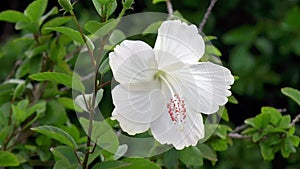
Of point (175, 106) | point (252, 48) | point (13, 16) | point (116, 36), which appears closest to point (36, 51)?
point (13, 16)

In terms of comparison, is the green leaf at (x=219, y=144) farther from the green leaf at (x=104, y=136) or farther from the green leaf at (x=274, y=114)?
the green leaf at (x=104, y=136)

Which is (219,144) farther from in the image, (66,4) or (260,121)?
(66,4)

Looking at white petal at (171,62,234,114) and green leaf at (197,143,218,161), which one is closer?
white petal at (171,62,234,114)

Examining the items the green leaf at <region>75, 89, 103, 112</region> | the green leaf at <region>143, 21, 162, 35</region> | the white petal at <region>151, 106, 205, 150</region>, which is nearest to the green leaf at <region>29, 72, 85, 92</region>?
the green leaf at <region>75, 89, 103, 112</region>

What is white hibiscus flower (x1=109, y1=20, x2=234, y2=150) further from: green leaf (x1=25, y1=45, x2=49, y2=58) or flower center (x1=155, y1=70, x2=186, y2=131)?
green leaf (x1=25, y1=45, x2=49, y2=58)

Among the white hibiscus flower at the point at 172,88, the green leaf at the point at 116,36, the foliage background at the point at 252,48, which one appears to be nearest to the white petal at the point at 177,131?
the white hibiscus flower at the point at 172,88

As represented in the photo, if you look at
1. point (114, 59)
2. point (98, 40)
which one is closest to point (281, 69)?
point (98, 40)
